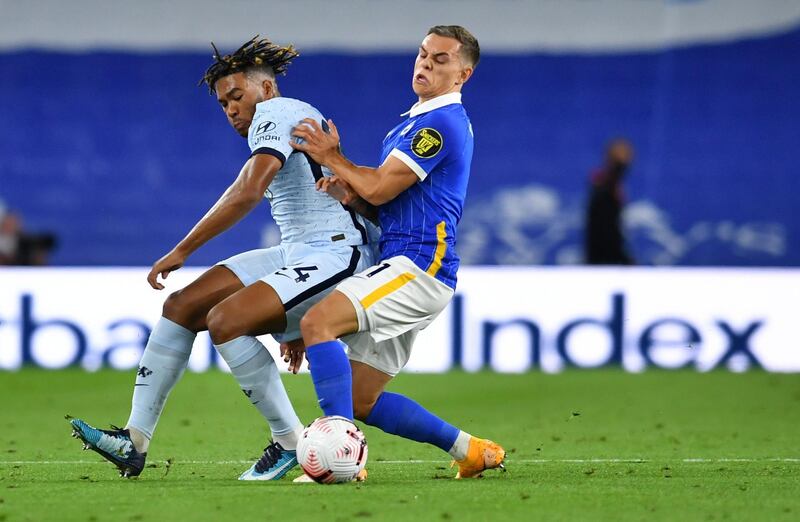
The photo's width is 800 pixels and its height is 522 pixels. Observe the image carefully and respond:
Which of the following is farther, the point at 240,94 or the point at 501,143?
the point at 501,143

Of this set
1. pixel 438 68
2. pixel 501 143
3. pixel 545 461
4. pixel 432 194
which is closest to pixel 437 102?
pixel 438 68

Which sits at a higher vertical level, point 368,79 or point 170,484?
point 368,79

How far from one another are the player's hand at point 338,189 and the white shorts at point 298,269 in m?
0.26

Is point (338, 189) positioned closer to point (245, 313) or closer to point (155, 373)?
point (245, 313)

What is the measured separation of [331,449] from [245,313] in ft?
2.11

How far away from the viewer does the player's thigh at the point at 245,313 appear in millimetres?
5277

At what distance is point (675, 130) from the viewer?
15133 mm

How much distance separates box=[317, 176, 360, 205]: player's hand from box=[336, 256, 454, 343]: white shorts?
29 cm

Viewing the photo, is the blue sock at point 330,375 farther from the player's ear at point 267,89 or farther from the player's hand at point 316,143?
the player's ear at point 267,89

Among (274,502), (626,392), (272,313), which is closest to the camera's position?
(274,502)

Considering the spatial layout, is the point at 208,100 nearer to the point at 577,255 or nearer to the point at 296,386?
the point at 577,255

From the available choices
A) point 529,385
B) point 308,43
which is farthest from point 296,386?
point 308,43

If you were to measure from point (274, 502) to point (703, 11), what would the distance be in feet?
39.6

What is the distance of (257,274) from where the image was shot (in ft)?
18.6
